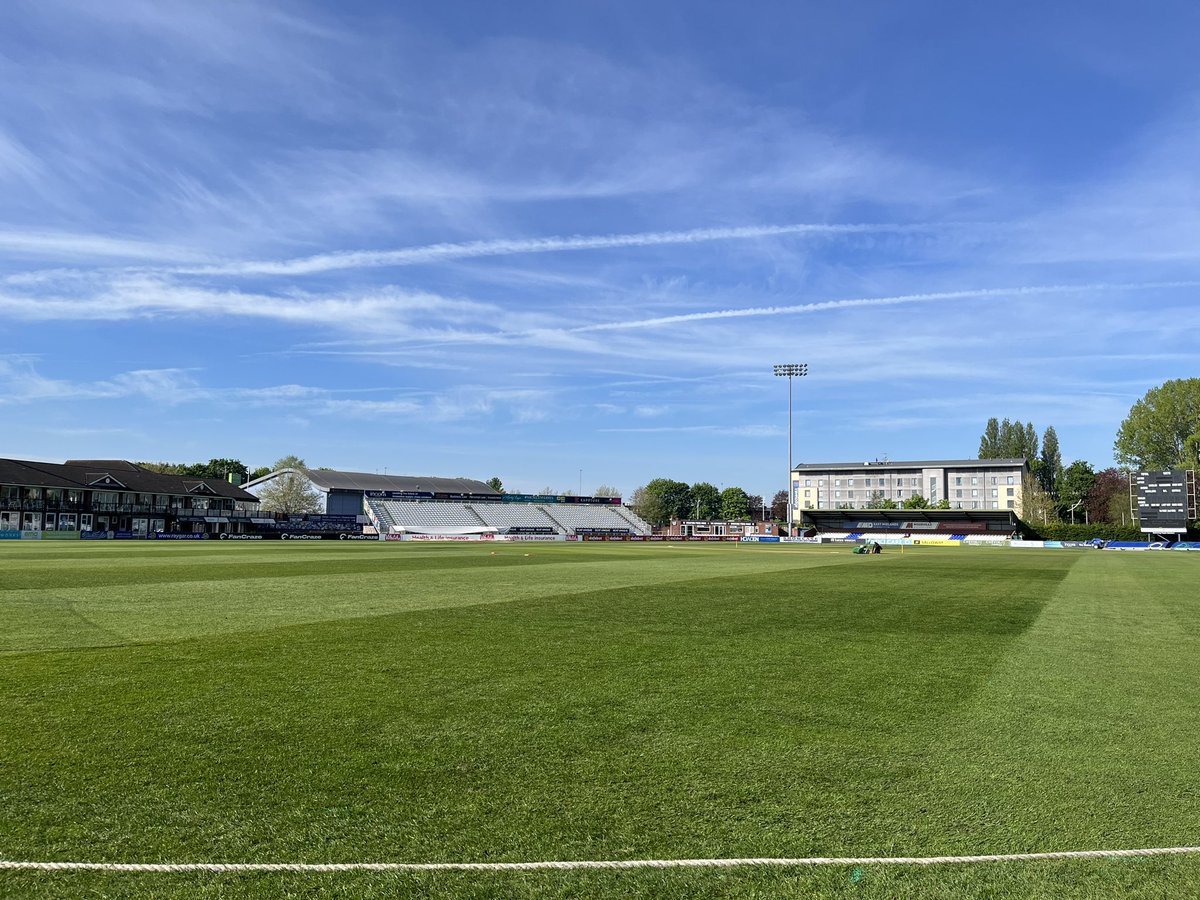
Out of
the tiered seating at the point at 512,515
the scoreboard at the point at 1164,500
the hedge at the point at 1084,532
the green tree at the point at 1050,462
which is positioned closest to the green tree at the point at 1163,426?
the hedge at the point at 1084,532

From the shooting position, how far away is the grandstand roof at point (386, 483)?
126 metres

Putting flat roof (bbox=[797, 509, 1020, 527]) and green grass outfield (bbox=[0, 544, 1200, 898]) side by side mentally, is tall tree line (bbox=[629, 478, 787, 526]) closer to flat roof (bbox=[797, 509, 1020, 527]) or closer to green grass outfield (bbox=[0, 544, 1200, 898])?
flat roof (bbox=[797, 509, 1020, 527])

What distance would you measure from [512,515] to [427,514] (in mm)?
13081

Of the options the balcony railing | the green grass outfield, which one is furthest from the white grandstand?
the green grass outfield

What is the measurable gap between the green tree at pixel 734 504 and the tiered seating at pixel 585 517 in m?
57.6

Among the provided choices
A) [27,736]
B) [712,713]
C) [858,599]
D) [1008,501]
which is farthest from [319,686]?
[1008,501]

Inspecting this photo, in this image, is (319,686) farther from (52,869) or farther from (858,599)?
(858,599)

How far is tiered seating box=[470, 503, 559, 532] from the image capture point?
119m

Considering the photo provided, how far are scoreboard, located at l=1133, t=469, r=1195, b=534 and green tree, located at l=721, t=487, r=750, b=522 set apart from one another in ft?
352

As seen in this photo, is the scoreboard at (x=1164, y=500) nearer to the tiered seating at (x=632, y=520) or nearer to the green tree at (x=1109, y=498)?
the green tree at (x=1109, y=498)

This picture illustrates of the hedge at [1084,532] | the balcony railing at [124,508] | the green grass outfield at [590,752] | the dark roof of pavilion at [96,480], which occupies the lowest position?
the hedge at [1084,532]

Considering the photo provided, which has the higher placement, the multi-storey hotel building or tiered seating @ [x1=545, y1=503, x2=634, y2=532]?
the multi-storey hotel building

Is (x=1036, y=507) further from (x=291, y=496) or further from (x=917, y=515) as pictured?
(x=291, y=496)

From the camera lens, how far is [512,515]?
122 meters
